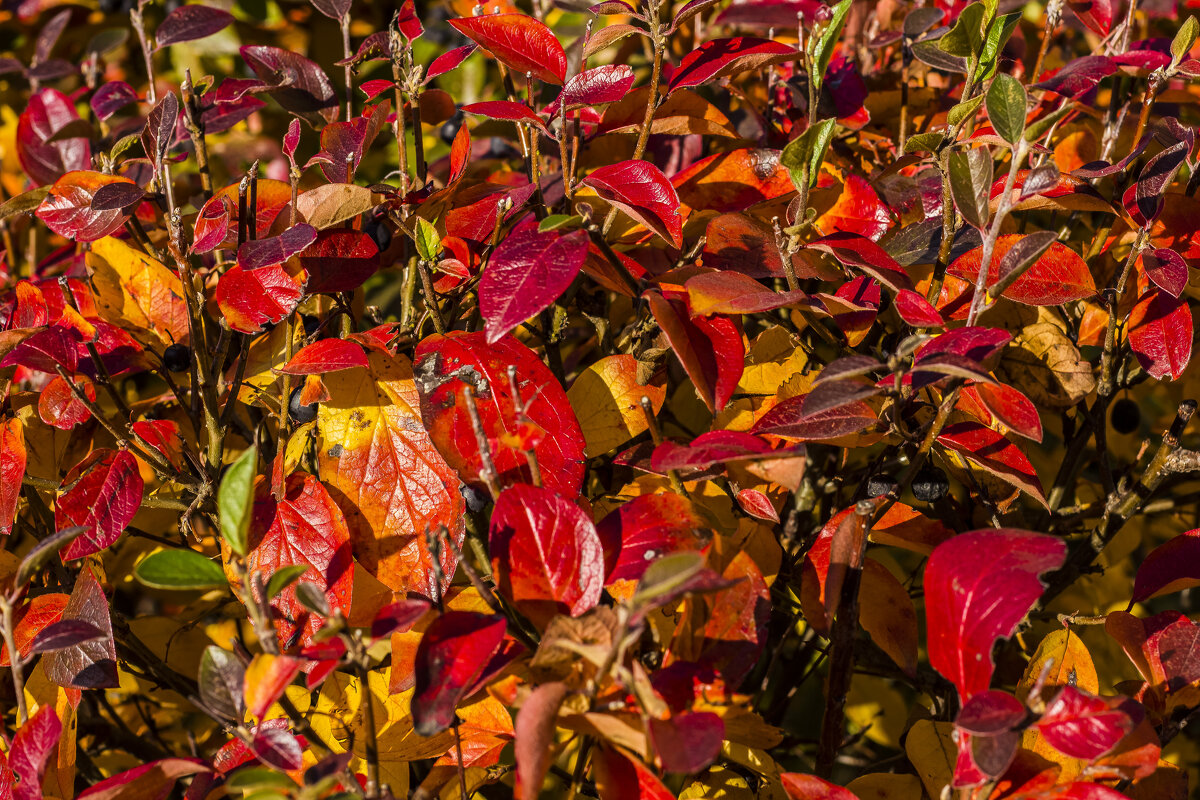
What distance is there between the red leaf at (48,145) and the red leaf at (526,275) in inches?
A: 35.8

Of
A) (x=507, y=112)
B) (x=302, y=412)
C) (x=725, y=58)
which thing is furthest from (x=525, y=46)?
(x=302, y=412)

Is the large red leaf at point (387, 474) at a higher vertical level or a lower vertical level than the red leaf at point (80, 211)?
lower

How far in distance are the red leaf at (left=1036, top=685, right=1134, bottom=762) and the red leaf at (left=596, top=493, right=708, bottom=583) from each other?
260 mm

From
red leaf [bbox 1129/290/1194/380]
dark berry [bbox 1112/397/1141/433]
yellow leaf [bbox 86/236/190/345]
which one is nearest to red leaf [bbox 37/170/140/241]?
yellow leaf [bbox 86/236/190/345]

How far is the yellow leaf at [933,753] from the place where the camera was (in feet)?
2.69

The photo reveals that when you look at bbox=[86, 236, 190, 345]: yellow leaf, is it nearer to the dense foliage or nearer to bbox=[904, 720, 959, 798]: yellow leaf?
the dense foliage

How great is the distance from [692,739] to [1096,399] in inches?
31.2

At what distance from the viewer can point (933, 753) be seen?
84cm

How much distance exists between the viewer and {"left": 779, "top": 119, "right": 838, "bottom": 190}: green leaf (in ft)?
2.35

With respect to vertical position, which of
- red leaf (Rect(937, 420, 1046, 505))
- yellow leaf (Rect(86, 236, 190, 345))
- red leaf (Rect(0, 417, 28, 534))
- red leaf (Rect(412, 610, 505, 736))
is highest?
red leaf (Rect(937, 420, 1046, 505))

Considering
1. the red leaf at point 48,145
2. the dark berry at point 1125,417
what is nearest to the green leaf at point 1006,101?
the dark berry at point 1125,417

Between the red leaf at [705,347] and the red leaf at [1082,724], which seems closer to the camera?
the red leaf at [1082,724]

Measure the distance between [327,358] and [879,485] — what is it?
512 millimetres

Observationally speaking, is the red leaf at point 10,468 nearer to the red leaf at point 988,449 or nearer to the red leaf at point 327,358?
the red leaf at point 327,358
